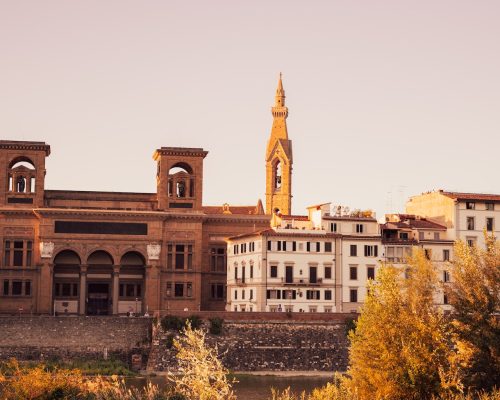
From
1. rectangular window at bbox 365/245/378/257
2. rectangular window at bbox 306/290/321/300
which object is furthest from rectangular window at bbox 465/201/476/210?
rectangular window at bbox 306/290/321/300

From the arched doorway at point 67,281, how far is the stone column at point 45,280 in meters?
1.74

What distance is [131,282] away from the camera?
93.2 meters

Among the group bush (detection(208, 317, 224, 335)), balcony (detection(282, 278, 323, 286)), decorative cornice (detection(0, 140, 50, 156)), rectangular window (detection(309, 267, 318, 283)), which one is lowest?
bush (detection(208, 317, 224, 335))

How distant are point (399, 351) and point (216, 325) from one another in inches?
1662

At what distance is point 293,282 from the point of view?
84000mm

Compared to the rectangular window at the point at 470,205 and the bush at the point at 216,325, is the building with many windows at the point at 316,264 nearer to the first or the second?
the bush at the point at 216,325

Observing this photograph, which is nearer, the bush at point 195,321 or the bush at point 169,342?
the bush at point 169,342

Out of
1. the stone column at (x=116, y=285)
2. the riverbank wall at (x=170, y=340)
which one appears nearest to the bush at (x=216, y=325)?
the riverbank wall at (x=170, y=340)

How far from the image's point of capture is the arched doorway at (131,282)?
304 feet

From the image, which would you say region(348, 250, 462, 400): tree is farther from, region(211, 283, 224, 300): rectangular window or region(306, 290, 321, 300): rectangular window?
region(211, 283, 224, 300): rectangular window

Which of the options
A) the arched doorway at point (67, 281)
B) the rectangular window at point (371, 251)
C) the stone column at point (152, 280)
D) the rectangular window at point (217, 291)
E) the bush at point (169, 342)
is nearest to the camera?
the bush at point (169, 342)

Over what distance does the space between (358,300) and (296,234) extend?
26.3 feet

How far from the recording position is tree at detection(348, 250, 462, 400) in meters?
36.2

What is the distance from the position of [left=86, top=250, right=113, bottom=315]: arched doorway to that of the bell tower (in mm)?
45376
